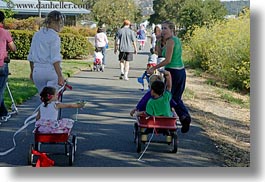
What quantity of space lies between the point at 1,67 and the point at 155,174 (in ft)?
13.0

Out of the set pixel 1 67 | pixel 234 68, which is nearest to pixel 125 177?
pixel 1 67

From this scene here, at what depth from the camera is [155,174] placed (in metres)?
6.45

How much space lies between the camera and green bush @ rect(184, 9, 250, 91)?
17234mm

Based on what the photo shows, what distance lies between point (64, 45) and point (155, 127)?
17.7m

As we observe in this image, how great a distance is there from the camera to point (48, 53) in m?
7.48

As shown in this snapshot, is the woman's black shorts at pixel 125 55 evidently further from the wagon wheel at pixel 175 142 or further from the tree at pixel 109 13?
the tree at pixel 109 13

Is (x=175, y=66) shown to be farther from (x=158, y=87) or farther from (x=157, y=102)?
(x=157, y=102)

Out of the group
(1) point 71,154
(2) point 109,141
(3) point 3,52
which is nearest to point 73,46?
(3) point 3,52

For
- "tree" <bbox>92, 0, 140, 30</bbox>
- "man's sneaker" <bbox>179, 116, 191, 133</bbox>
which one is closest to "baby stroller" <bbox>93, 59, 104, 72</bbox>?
"man's sneaker" <bbox>179, 116, 191, 133</bbox>

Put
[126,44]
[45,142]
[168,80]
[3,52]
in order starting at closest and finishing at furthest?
[45,142], [168,80], [3,52], [126,44]

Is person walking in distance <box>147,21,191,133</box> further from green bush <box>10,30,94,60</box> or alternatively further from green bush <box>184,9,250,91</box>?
green bush <box>10,30,94,60</box>

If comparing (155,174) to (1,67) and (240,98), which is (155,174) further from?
(240,98)

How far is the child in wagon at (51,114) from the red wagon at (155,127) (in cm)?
96

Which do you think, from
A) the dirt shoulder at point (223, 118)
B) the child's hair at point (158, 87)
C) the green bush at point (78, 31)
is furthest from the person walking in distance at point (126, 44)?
the green bush at point (78, 31)
